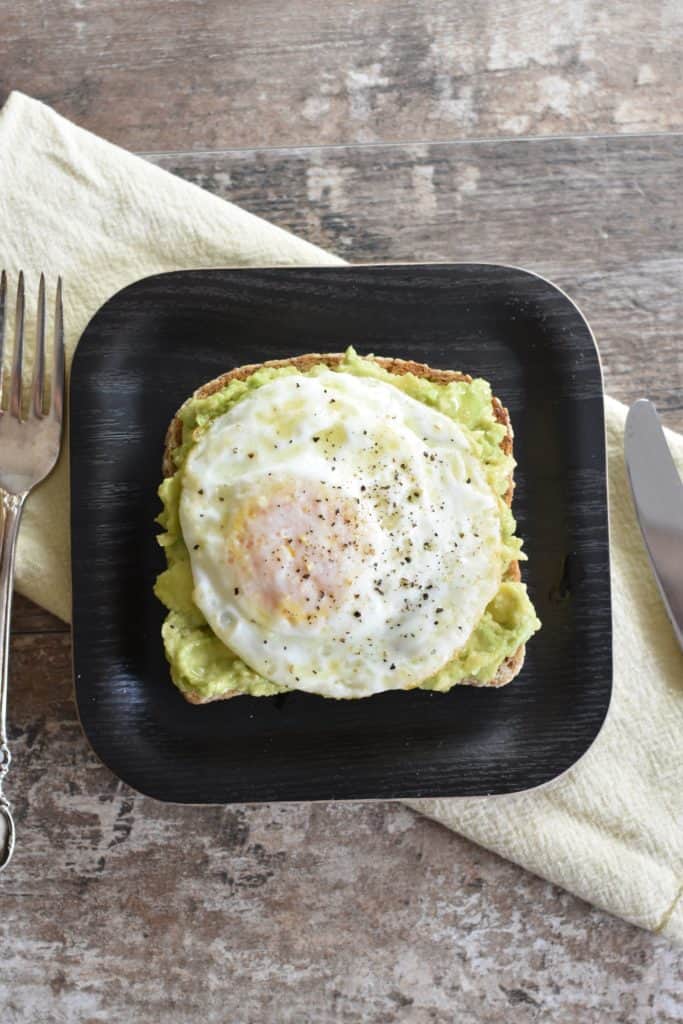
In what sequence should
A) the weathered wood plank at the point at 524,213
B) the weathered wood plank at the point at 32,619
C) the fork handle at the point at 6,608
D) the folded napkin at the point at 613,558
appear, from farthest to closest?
the weathered wood plank at the point at 524,213 → the weathered wood plank at the point at 32,619 → the folded napkin at the point at 613,558 → the fork handle at the point at 6,608

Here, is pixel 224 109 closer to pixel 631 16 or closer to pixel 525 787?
pixel 631 16

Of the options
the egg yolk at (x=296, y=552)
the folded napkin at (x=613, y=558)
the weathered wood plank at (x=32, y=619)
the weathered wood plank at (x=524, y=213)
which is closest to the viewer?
the egg yolk at (x=296, y=552)

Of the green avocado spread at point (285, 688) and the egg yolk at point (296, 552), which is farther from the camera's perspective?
the green avocado spread at point (285, 688)

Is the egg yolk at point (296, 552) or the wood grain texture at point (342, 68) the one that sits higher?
the wood grain texture at point (342, 68)

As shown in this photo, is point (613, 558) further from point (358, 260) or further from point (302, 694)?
point (358, 260)

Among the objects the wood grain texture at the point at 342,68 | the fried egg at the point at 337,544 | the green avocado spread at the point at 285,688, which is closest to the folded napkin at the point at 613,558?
the wood grain texture at the point at 342,68

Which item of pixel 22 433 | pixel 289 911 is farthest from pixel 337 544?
pixel 289 911

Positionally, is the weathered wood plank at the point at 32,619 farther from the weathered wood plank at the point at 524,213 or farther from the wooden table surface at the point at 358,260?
A: the weathered wood plank at the point at 524,213

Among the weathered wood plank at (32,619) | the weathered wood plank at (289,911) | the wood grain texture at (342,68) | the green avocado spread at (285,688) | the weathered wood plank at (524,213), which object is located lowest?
the weathered wood plank at (289,911)
